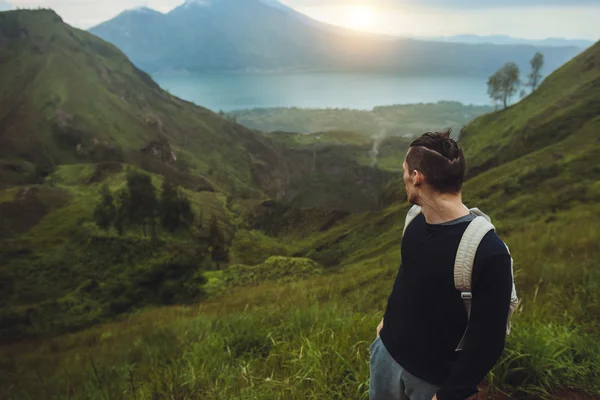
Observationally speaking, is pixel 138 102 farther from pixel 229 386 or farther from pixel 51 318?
pixel 229 386

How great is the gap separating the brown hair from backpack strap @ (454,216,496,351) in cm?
28

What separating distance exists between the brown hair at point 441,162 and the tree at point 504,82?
102556mm

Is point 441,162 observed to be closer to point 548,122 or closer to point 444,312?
point 444,312

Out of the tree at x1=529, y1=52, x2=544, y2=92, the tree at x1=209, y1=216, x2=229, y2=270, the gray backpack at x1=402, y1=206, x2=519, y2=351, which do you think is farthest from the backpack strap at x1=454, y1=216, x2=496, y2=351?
the tree at x1=529, y1=52, x2=544, y2=92

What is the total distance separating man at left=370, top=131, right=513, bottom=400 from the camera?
2369mm

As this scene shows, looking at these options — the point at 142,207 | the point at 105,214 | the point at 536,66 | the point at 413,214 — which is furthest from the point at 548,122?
the point at 105,214

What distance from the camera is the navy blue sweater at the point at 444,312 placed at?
2.35 metres

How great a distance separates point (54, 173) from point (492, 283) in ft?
335

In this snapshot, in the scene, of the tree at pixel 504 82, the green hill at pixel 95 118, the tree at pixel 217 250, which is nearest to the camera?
the tree at pixel 217 250

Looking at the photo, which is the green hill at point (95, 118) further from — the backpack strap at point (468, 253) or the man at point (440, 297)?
the backpack strap at point (468, 253)

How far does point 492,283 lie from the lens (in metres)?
2.33

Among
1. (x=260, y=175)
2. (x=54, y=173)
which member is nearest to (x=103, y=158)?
(x=54, y=173)

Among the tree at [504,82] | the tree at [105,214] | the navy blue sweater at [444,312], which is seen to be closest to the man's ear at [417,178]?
the navy blue sweater at [444,312]

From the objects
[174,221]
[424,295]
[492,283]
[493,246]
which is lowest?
[174,221]
